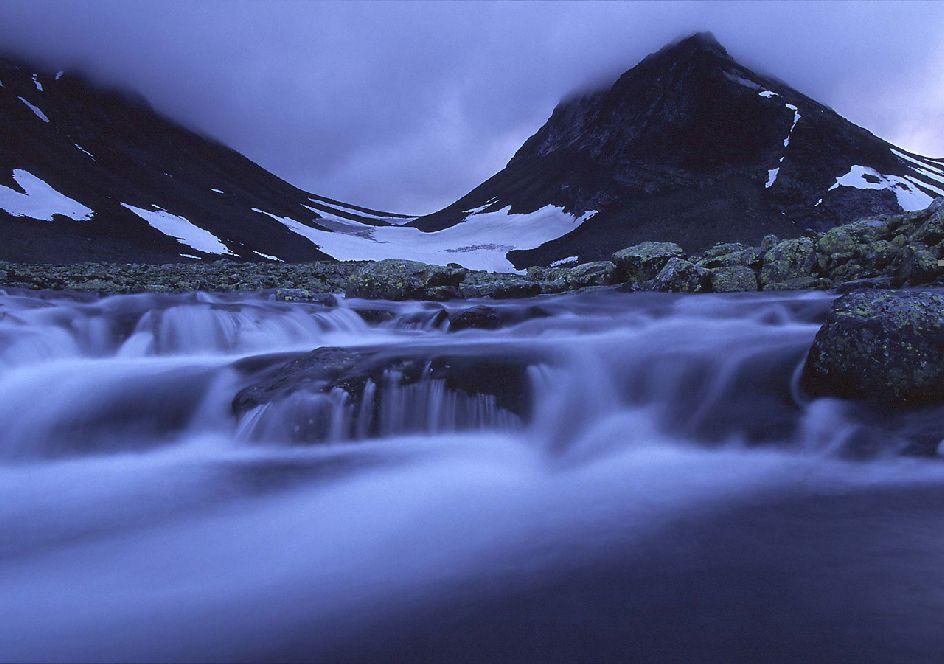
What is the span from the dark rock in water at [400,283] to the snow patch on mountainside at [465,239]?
43.5 metres

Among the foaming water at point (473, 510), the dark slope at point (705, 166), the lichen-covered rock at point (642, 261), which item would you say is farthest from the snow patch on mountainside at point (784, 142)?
the foaming water at point (473, 510)

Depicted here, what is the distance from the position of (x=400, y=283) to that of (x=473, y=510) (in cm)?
1005

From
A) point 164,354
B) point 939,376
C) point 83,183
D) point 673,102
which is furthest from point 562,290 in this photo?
point 673,102

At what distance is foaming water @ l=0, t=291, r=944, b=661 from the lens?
2.11 metres

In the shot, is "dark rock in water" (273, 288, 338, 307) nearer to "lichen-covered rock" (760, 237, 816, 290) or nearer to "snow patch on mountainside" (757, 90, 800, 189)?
"lichen-covered rock" (760, 237, 816, 290)

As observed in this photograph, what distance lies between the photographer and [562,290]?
15.3 metres

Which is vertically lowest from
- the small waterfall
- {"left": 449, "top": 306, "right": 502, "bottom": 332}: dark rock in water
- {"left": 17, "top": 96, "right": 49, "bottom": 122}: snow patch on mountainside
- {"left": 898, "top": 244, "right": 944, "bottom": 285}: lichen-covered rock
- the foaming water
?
the foaming water

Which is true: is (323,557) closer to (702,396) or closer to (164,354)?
(702,396)

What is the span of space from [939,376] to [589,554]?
3334 millimetres

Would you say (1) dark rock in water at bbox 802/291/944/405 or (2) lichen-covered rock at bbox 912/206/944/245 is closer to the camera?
(1) dark rock in water at bbox 802/291/944/405

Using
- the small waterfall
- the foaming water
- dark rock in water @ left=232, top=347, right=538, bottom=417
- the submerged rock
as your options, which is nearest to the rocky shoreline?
the foaming water

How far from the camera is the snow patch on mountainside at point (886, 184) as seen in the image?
180ft

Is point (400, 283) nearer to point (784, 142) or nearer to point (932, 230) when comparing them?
point (932, 230)

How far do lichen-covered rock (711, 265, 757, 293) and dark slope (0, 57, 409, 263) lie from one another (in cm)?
3782
